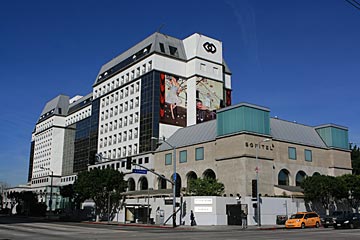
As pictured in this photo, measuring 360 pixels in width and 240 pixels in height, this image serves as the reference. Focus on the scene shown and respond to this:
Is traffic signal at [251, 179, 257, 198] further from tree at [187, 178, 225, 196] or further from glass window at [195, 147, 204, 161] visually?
glass window at [195, 147, 204, 161]

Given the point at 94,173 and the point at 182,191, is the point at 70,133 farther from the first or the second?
the point at 182,191

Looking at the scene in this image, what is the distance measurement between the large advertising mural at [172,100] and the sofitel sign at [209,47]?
954 centimetres

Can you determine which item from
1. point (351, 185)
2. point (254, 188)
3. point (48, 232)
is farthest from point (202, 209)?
point (351, 185)

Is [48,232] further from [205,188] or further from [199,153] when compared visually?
[199,153]

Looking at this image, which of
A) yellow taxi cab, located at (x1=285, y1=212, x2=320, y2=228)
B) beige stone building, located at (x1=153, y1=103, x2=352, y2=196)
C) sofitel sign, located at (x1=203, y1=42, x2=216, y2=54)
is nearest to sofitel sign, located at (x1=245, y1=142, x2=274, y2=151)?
beige stone building, located at (x1=153, y1=103, x2=352, y2=196)

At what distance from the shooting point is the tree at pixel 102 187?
62156mm

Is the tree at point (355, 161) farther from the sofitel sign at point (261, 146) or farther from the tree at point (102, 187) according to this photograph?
the tree at point (102, 187)

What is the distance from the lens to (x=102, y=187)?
2456 inches

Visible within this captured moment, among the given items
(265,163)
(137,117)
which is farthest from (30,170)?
(265,163)

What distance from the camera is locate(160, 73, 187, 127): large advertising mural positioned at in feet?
255

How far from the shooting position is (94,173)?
63688 mm

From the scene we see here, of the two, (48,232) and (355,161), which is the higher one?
(355,161)

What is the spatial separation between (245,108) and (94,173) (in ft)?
86.3

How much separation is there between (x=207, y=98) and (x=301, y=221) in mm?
45960
